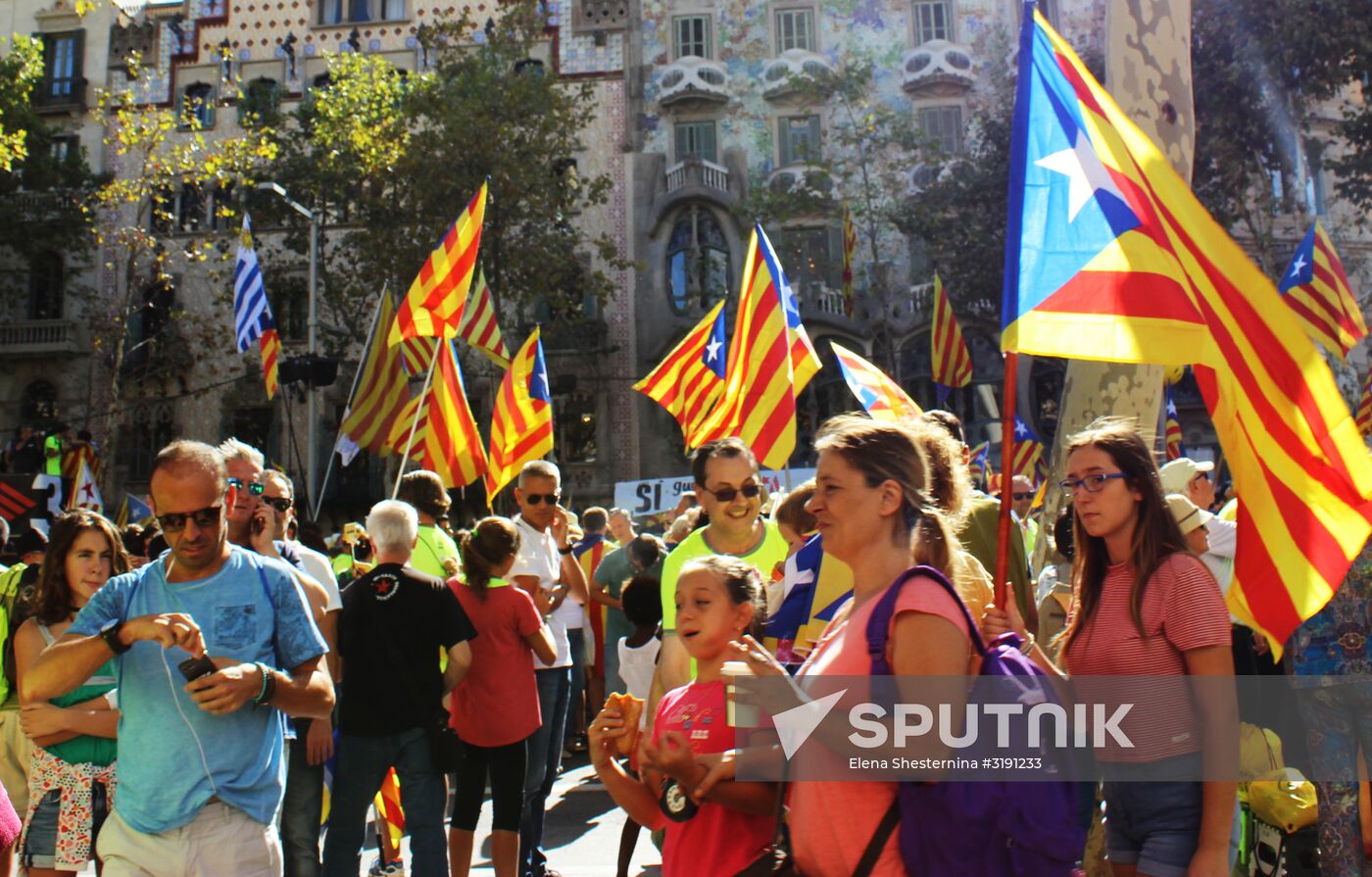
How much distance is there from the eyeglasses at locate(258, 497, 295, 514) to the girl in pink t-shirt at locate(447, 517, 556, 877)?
828 mm

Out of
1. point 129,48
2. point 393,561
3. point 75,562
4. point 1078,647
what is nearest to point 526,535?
point 393,561

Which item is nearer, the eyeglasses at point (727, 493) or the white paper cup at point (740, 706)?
the white paper cup at point (740, 706)

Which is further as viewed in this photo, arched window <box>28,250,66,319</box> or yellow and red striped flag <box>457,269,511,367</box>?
arched window <box>28,250,66,319</box>

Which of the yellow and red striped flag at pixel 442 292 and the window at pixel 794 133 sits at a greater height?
the window at pixel 794 133

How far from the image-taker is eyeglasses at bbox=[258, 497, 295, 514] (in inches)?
219

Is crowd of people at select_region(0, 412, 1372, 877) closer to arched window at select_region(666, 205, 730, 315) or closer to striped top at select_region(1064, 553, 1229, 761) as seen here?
striped top at select_region(1064, 553, 1229, 761)

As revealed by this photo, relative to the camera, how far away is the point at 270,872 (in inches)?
146

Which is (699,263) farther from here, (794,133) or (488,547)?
(488,547)

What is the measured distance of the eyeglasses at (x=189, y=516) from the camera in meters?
3.55

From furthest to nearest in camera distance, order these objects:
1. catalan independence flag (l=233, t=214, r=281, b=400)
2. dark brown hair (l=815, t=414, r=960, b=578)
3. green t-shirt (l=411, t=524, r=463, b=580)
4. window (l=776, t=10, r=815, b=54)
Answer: window (l=776, t=10, r=815, b=54) < catalan independence flag (l=233, t=214, r=281, b=400) < green t-shirt (l=411, t=524, r=463, b=580) < dark brown hair (l=815, t=414, r=960, b=578)

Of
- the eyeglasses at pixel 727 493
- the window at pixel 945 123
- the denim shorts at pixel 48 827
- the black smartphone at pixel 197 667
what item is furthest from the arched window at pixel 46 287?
the black smartphone at pixel 197 667

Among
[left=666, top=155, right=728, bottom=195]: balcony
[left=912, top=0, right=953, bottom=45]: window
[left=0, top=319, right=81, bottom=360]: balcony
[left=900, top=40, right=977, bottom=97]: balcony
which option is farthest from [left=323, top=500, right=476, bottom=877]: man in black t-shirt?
[left=0, top=319, right=81, bottom=360]: balcony

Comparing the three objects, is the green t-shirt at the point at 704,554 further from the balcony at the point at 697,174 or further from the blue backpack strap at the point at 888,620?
the balcony at the point at 697,174

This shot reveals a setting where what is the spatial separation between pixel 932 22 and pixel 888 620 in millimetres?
32292
